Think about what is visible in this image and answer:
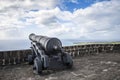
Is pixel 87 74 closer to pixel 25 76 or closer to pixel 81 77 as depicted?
pixel 81 77

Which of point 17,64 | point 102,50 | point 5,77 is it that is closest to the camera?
point 5,77

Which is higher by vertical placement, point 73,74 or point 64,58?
point 64,58

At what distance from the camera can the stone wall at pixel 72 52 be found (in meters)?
16.3

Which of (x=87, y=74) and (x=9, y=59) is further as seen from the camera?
(x=9, y=59)

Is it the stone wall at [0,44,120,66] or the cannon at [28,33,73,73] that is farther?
the stone wall at [0,44,120,66]

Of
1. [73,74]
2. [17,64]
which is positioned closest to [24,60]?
[17,64]

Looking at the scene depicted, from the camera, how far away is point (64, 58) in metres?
12.2

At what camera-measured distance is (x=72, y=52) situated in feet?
63.7

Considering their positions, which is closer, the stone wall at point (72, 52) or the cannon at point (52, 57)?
the cannon at point (52, 57)

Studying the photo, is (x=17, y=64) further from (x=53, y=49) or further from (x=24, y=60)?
(x=53, y=49)

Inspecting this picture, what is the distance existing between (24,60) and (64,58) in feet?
18.8

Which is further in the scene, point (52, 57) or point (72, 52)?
point (72, 52)

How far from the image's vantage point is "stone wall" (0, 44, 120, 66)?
1633 cm

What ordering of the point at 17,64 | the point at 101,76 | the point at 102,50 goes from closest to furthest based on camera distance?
the point at 101,76, the point at 17,64, the point at 102,50
